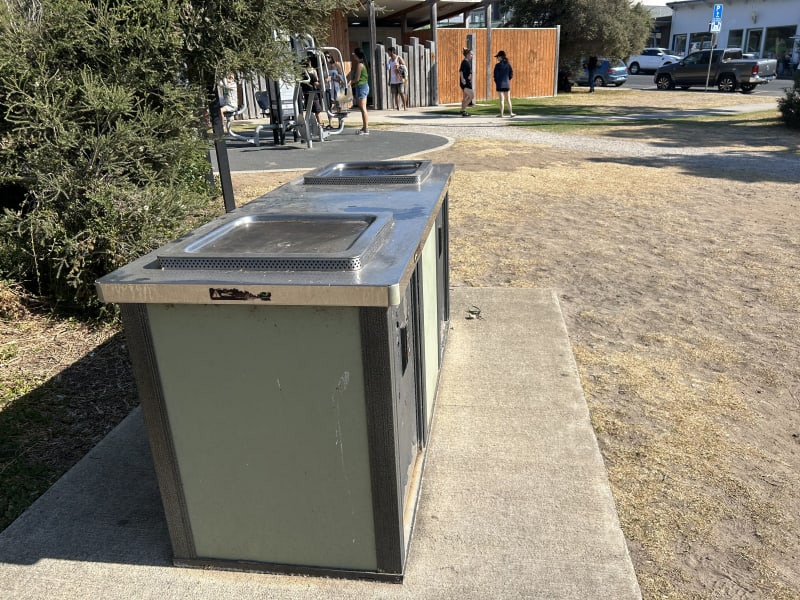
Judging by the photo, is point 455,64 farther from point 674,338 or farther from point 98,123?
point 98,123

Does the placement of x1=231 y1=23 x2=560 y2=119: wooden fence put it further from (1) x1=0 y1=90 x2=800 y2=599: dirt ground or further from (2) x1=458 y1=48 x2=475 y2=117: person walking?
(1) x1=0 y1=90 x2=800 y2=599: dirt ground

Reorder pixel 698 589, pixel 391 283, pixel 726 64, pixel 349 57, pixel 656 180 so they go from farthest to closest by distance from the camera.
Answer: pixel 726 64 < pixel 349 57 < pixel 656 180 < pixel 698 589 < pixel 391 283

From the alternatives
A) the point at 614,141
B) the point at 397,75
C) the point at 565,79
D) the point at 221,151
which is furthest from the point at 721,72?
the point at 221,151

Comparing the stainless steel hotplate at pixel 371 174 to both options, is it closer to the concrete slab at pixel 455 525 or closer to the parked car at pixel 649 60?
the concrete slab at pixel 455 525

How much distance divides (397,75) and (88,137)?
17.6 m

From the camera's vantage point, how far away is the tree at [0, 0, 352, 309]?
3818 millimetres

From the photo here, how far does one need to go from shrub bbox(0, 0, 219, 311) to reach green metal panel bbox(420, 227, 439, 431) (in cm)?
204

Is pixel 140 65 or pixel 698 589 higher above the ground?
pixel 140 65

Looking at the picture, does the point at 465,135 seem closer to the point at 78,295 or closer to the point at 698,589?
the point at 78,295

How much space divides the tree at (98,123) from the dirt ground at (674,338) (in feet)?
2.02

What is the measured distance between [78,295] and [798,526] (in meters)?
4.28

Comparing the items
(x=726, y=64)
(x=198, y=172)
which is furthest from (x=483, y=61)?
(x=198, y=172)

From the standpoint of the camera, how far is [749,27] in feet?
152

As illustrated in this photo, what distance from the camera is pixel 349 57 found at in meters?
23.3
